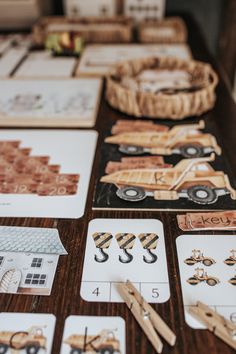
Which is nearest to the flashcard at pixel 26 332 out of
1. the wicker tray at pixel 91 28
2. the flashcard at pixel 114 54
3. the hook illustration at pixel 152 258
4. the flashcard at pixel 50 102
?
the hook illustration at pixel 152 258

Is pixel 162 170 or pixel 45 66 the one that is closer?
pixel 162 170

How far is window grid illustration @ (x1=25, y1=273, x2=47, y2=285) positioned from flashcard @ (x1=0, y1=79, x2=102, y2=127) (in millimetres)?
596

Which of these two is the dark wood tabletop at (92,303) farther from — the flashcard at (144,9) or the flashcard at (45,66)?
the flashcard at (144,9)

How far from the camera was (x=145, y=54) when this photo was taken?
1.69 metres

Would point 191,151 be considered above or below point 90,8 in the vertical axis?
below

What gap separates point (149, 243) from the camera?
0.82 metres

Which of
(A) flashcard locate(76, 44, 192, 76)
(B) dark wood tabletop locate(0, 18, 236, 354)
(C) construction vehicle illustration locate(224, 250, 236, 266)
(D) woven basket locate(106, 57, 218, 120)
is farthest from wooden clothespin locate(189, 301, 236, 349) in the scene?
(A) flashcard locate(76, 44, 192, 76)

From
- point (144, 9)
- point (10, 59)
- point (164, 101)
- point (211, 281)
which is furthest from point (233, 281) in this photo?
point (144, 9)

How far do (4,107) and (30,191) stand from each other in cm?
47

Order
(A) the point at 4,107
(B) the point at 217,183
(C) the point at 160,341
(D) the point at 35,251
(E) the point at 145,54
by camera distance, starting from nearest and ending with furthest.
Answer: (C) the point at 160,341, (D) the point at 35,251, (B) the point at 217,183, (A) the point at 4,107, (E) the point at 145,54

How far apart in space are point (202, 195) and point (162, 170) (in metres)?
0.13

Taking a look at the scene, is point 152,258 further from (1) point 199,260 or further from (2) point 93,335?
(2) point 93,335

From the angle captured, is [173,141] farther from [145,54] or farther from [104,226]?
[145,54]

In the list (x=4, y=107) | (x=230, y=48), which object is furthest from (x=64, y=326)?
(x=230, y=48)
